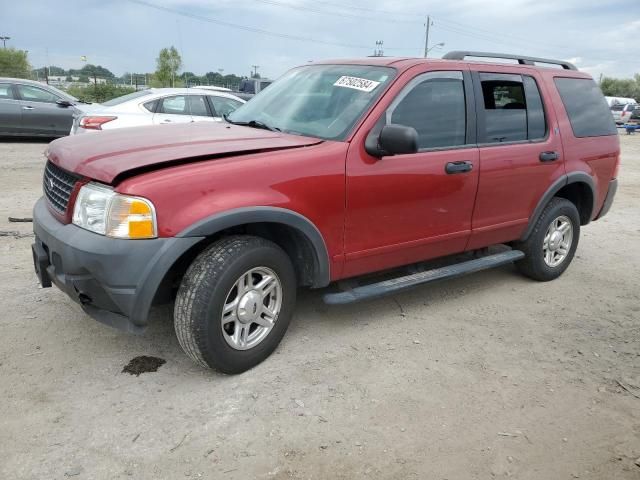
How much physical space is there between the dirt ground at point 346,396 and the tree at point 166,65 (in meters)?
37.7

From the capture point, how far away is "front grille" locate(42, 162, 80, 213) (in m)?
3.16

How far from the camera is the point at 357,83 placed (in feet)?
12.6

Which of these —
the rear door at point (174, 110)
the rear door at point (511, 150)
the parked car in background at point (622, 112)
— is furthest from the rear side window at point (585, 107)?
the parked car in background at point (622, 112)

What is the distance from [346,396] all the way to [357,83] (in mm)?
2085

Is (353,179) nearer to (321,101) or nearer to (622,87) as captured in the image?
(321,101)

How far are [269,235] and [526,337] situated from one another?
203 centimetres

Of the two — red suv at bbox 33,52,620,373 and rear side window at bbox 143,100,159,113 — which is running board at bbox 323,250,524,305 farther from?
rear side window at bbox 143,100,159,113

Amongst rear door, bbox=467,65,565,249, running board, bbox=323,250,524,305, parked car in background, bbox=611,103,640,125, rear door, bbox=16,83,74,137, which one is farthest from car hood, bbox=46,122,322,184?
parked car in background, bbox=611,103,640,125

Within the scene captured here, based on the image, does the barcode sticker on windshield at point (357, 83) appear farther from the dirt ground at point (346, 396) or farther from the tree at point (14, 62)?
the tree at point (14, 62)

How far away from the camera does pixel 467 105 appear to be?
417cm

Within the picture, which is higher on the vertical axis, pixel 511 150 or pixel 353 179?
pixel 511 150

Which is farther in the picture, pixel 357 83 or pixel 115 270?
pixel 357 83

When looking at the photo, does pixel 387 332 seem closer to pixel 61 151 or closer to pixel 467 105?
pixel 467 105

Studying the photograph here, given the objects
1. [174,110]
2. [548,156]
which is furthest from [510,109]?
[174,110]
